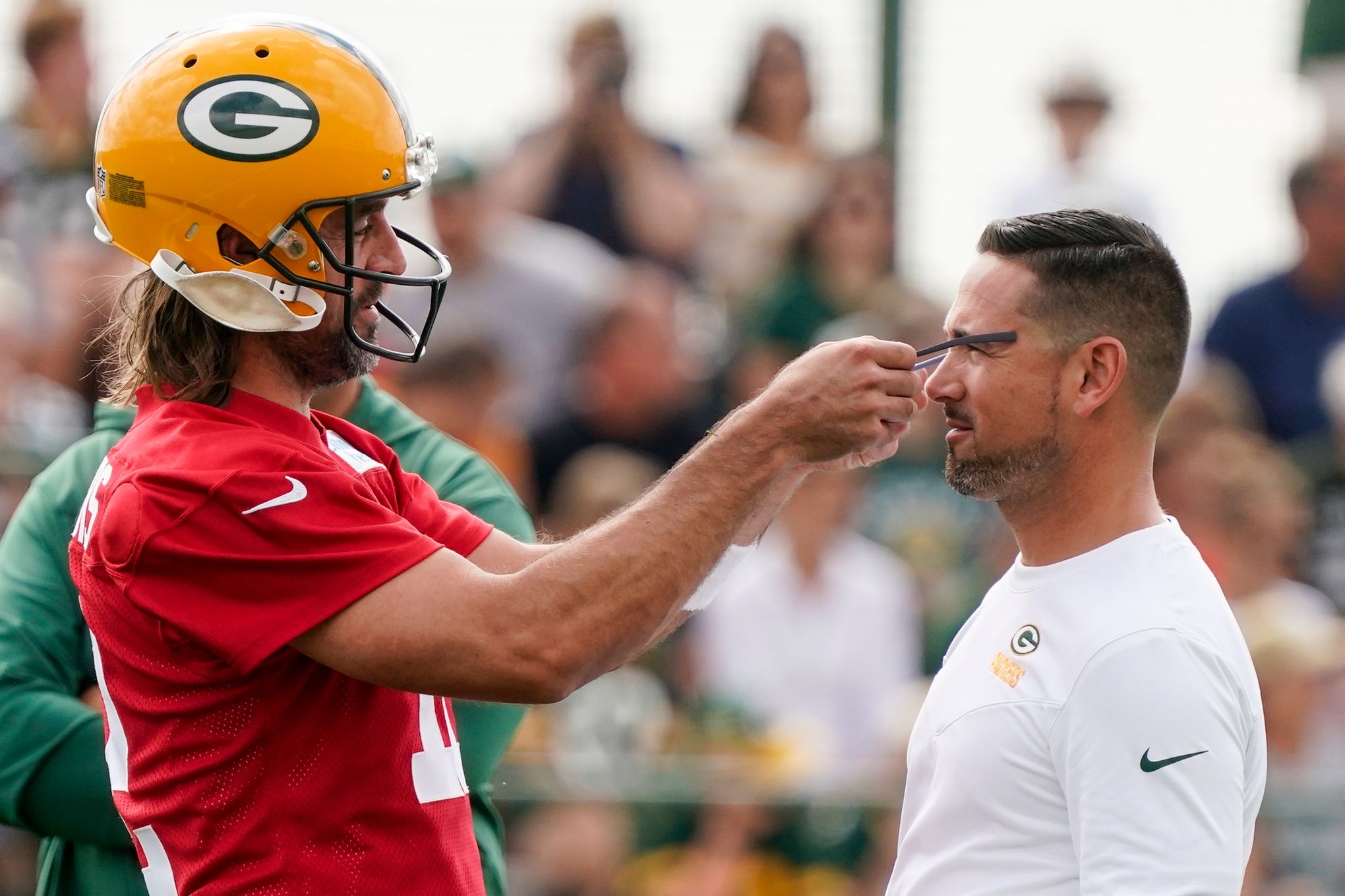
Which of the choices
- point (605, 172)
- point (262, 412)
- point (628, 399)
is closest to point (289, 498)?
point (262, 412)

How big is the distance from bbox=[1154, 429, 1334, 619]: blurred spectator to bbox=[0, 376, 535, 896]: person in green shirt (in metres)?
3.78

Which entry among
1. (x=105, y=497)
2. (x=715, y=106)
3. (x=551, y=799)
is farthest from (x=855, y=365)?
(x=715, y=106)

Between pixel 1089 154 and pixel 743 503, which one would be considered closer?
pixel 743 503

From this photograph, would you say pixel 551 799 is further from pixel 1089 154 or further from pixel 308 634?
pixel 1089 154

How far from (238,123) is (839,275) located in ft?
17.3

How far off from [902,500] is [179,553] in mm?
4915

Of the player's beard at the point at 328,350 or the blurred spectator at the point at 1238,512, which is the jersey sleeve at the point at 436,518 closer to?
the player's beard at the point at 328,350

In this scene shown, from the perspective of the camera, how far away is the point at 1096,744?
247cm

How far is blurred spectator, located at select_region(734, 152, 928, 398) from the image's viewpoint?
24.7 ft

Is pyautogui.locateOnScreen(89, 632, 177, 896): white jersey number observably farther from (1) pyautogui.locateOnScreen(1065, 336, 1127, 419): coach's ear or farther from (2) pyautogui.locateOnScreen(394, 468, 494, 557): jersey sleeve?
(1) pyautogui.locateOnScreen(1065, 336, 1127, 419): coach's ear

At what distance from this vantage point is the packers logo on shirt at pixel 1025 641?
2697 millimetres

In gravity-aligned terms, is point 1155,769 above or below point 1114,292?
below

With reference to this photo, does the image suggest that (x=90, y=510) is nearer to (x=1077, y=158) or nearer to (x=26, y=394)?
(x=26, y=394)

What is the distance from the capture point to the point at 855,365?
2695mm
